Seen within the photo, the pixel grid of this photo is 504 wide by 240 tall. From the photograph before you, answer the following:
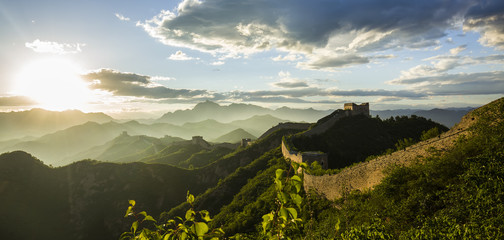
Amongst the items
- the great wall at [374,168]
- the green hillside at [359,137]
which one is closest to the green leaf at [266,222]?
the great wall at [374,168]

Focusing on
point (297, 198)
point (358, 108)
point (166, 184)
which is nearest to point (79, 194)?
point (166, 184)

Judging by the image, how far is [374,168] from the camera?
20.8 metres

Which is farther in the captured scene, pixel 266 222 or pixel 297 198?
pixel 266 222

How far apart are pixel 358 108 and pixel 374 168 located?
178ft

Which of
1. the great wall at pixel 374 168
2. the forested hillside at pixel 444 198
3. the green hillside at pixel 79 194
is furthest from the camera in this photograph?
the green hillside at pixel 79 194

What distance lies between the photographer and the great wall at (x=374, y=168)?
55.7 feet

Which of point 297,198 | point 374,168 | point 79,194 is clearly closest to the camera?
point 297,198

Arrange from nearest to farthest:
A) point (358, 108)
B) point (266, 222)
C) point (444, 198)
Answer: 1. point (266, 222)
2. point (444, 198)
3. point (358, 108)

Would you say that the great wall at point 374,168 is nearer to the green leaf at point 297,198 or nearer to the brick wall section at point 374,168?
the brick wall section at point 374,168

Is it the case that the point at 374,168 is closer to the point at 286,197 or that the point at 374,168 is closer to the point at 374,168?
the point at 374,168

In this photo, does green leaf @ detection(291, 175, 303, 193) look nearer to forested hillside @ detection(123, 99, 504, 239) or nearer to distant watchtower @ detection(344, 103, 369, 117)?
forested hillside @ detection(123, 99, 504, 239)

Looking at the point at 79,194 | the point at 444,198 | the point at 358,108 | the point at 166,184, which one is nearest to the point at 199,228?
the point at 444,198

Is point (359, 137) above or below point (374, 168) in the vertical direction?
below

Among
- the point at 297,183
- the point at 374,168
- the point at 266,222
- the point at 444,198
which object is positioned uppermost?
the point at 297,183
